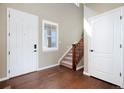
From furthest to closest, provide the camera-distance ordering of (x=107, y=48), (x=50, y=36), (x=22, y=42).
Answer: (x=50, y=36) < (x=22, y=42) < (x=107, y=48)

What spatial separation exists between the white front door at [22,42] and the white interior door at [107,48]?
202 cm

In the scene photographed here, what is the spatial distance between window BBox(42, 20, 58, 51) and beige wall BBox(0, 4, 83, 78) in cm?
18

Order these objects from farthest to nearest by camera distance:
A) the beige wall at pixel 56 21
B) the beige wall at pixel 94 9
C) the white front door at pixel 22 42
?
the white front door at pixel 22 42 → the beige wall at pixel 56 21 → the beige wall at pixel 94 9

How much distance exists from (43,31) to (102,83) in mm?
2803

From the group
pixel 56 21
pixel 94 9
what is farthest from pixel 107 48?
pixel 56 21

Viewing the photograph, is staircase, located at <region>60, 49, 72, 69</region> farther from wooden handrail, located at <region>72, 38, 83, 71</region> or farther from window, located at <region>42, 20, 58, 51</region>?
window, located at <region>42, 20, 58, 51</region>

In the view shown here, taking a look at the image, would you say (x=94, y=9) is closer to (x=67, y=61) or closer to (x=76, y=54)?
(x=76, y=54)

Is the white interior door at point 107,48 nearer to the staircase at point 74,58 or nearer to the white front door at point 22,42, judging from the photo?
the staircase at point 74,58

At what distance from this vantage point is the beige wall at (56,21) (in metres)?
2.79

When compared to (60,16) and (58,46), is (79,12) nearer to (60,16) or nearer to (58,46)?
(60,16)

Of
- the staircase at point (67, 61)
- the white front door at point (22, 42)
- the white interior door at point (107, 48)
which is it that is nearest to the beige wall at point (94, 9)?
the white interior door at point (107, 48)

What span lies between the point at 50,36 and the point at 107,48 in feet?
8.38

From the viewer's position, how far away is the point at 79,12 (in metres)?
6.22

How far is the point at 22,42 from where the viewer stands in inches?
129
